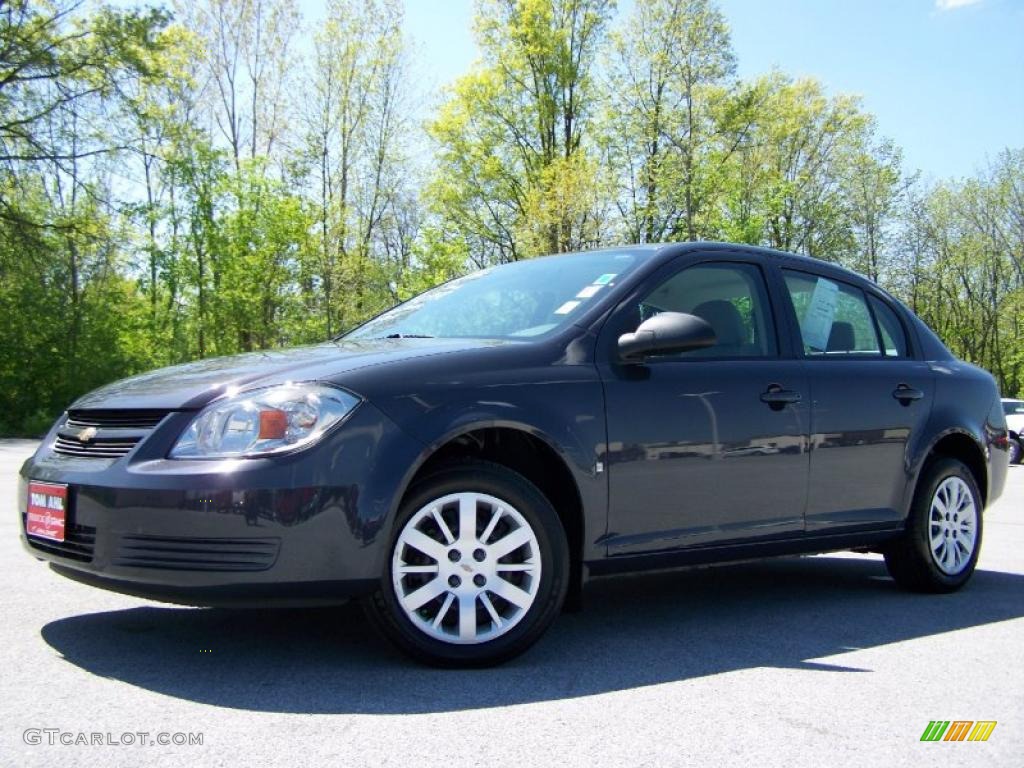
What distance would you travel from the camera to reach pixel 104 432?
3.62m

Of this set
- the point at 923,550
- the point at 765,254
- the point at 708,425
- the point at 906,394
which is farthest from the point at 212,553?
the point at 923,550

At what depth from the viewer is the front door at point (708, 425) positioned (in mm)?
4055

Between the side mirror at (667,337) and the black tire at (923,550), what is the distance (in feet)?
6.57

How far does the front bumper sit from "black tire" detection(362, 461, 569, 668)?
0.35 ft

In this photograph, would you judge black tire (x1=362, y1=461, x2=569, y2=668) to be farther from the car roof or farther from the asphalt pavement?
the car roof

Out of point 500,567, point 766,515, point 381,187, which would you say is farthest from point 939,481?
point 381,187

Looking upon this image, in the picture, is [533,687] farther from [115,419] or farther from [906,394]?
[906,394]

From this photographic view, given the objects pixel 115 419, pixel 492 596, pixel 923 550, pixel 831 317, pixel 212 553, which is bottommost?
pixel 923 550

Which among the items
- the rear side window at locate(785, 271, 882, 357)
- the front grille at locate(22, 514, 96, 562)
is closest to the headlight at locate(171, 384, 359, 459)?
the front grille at locate(22, 514, 96, 562)

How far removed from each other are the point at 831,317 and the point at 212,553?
10.9 feet

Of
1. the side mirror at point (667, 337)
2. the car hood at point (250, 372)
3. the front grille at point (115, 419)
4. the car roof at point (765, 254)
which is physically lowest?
the front grille at point (115, 419)

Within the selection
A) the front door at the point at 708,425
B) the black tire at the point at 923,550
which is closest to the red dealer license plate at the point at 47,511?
the front door at the point at 708,425

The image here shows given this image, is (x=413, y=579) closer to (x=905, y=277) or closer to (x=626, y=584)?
(x=626, y=584)

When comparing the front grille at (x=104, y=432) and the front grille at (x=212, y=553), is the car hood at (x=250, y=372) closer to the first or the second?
the front grille at (x=104, y=432)
